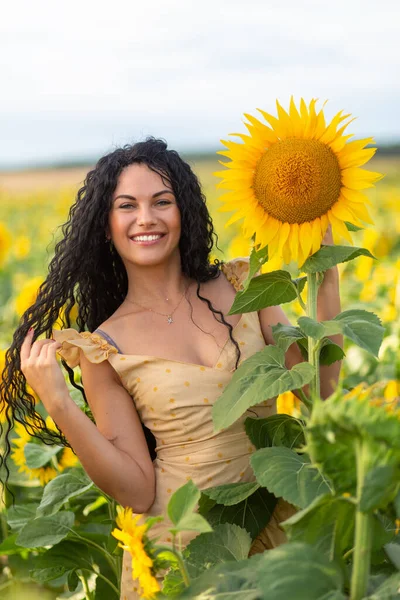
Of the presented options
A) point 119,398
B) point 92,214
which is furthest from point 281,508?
point 92,214

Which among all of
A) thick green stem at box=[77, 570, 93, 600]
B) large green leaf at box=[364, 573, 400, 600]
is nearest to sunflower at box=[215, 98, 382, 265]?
large green leaf at box=[364, 573, 400, 600]

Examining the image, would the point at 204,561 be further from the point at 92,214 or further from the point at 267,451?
the point at 92,214

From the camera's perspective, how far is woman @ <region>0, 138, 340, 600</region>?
1828mm

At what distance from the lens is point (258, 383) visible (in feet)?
4.88

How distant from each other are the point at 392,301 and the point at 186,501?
2.74 m

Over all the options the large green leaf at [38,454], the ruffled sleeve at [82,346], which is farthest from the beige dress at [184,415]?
the large green leaf at [38,454]

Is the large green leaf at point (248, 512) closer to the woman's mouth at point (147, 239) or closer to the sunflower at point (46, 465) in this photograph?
the woman's mouth at point (147, 239)

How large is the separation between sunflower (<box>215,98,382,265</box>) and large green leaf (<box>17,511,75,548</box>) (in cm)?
90

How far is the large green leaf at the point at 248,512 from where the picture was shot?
1.74m

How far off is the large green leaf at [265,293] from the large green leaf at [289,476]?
30 cm

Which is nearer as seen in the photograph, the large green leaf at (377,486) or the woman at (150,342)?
the large green leaf at (377,486)

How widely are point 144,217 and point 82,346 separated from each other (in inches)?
12.1

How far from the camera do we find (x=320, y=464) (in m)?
1.09

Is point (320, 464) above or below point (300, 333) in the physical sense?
below
